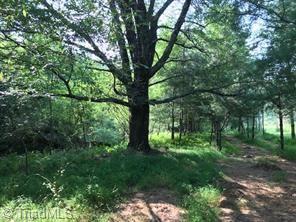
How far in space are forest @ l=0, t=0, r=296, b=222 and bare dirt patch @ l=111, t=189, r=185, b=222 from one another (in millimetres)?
24

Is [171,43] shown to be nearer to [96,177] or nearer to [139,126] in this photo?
[139,126]

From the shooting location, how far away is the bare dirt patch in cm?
763

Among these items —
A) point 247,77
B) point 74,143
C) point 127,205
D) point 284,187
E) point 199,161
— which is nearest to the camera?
point 127,205

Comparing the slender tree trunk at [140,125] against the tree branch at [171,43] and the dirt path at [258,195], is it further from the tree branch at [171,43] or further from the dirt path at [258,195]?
the dirt path at [258,195]

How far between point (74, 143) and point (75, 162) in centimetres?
649

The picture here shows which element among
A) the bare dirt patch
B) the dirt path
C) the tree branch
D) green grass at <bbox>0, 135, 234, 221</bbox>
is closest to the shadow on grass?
green grass at <bbox>0, 135, 234, 221</bbox>

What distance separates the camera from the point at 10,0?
3822 mm

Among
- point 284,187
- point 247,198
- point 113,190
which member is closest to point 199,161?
point 284,187

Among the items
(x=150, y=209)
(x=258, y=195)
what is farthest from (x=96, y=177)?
(x=258, y=195)

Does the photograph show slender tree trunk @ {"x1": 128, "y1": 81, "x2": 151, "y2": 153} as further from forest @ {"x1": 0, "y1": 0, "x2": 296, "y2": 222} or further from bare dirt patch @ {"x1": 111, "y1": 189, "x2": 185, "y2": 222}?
bare dirt patch @ {"x1": 111, "y1": 189, "x2": 185, "y2": 222}

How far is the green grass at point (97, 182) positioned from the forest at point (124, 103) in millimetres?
37

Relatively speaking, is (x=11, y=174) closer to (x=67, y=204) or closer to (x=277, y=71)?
(x=67, y=204)

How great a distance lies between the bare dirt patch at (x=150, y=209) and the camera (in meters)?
7.63

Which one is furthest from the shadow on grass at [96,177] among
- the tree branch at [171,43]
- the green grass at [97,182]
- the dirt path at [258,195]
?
the tree branch at [171,43]
